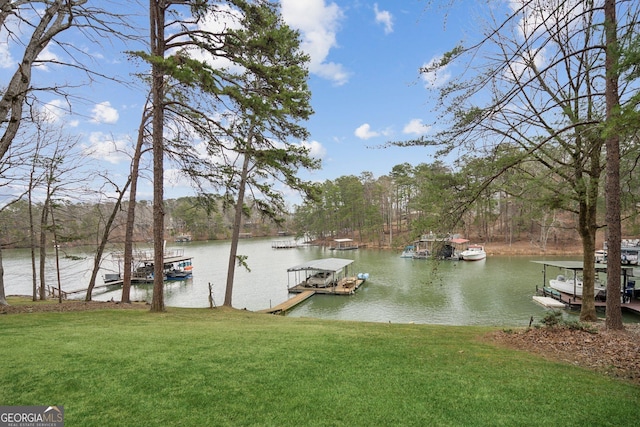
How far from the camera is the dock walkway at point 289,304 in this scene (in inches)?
583

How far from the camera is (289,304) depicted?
55.0 feet

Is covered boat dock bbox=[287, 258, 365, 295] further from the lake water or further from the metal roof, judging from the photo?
the lake water

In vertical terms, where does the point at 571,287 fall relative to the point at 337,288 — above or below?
above

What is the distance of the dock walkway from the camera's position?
14802mm

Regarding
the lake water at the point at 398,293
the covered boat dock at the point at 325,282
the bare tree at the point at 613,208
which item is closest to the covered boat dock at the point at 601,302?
the lake water at the point at 398,293

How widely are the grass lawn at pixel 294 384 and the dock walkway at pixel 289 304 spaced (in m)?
9.86

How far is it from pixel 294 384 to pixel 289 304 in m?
13.8

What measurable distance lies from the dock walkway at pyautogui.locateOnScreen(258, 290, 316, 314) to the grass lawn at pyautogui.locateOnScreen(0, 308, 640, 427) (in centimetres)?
986

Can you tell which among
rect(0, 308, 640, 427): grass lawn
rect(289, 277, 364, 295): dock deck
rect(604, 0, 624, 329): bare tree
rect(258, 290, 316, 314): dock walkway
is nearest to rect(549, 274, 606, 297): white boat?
rect(289, 277, 364, 295): dock deck

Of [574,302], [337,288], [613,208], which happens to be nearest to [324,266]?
[337,288]

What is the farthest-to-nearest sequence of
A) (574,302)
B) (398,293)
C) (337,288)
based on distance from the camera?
1. (337,288)
2. (398,293)
3. (574,302)

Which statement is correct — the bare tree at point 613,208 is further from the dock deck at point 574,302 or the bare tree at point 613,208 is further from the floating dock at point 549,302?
the dock deck at point 574,302

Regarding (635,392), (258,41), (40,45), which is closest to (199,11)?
(258,41)

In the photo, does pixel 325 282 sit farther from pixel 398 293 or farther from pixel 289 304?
pixel 289 304
